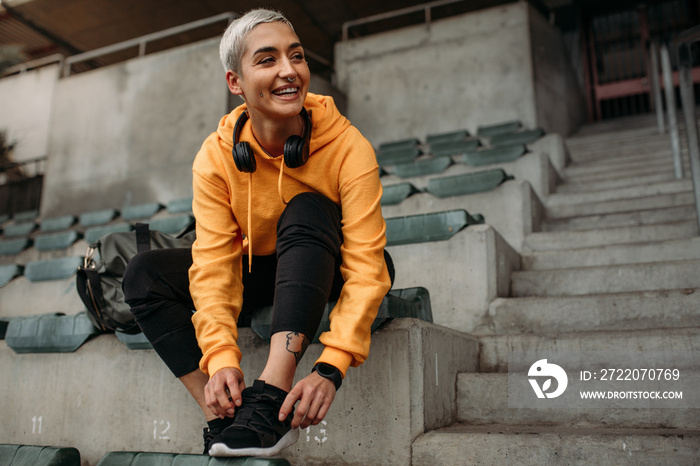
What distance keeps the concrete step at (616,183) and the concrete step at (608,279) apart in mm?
1097

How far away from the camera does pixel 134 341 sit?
1.39 meters

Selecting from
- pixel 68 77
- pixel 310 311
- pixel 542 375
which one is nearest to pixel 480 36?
pixel 68 77

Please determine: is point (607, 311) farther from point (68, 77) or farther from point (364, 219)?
point (68, 77)

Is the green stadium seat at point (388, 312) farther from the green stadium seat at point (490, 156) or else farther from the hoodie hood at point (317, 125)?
the green stadium seat at point (490, 156)

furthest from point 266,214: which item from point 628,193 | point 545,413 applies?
point 628,193

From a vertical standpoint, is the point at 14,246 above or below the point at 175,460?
above

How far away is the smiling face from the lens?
105 centimetres

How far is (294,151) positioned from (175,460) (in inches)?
22.1

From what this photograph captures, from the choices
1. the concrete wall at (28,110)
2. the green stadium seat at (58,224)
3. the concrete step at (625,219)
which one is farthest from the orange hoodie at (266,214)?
the concrete wall at (28,110)

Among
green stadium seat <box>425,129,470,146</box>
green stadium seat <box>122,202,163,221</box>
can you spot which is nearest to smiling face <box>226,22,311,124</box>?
green stadium seat <box>122,202,163,221</box>

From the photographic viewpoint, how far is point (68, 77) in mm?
5852

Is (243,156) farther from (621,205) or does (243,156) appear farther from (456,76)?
(456,76)

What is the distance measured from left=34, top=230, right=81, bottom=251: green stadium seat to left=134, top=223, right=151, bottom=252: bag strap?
6.79 feet

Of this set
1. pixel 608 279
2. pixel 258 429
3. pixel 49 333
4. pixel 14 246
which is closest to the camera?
pixel 258 429
